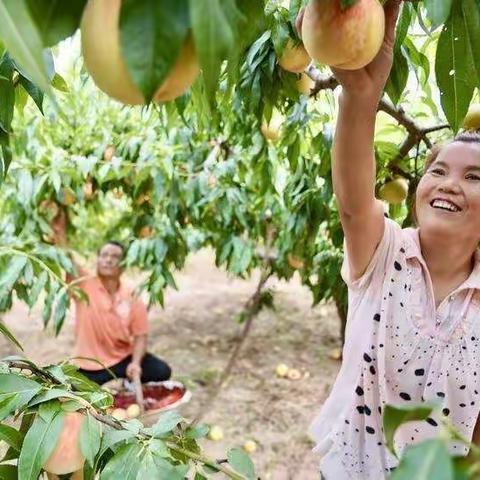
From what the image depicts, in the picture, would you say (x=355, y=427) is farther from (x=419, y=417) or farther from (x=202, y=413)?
(x=202, y=413)

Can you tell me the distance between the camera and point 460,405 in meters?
1.17

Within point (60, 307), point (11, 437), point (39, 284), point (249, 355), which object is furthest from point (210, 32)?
point (249, 355)

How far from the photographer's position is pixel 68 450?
852mm

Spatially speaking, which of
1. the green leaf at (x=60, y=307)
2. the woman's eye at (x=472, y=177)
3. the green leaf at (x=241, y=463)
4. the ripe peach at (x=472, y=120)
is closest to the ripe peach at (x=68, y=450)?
the green leaf at (x=241, y=463)

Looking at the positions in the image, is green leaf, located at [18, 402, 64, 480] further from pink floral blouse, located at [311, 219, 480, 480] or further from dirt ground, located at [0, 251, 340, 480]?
dirt ground, located at [0, 251, 340, 480]

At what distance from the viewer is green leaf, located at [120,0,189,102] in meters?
0.41

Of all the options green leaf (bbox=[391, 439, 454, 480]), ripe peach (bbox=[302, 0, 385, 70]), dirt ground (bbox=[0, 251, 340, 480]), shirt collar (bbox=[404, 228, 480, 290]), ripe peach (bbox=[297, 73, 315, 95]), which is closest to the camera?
green leaf (bbox=[391, 439, 454, 480])

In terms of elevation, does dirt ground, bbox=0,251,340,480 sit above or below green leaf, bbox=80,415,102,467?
below

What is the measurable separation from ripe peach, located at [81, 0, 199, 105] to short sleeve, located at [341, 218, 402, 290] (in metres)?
0.71

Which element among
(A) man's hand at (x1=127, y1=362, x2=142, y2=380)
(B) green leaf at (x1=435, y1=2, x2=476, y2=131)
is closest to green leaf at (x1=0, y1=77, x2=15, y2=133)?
(B) green leaf at (x1=435, y1=2, x2=476, y2=131)

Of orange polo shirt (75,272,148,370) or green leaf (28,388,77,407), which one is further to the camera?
orange polo shirt (75,272,148,370)

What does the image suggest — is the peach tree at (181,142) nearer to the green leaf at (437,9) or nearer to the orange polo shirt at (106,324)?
the green leaf at (437,9)

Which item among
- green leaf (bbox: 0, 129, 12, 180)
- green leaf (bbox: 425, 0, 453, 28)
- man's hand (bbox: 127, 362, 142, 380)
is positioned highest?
green leaf (bbox: 425, 0, 453, 28)

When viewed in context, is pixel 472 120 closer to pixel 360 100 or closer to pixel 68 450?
pixel 360 100
